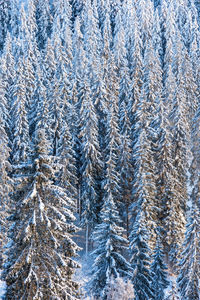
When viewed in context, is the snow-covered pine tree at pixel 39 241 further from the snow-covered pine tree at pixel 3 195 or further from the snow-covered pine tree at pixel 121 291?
the snow-covered pine tree at pixel 3 195

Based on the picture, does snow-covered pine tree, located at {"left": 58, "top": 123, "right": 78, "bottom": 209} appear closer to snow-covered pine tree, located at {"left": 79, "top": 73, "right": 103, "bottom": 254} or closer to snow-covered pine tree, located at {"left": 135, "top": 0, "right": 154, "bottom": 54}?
snow-covered pine tree, located at {"left": 79, "top": 73, "right": 103, "bottom": 254}

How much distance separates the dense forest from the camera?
48.0 feet

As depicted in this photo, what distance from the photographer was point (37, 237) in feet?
46.6

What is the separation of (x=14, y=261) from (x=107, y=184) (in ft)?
77.4

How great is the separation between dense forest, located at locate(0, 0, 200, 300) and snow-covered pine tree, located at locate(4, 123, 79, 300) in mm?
46

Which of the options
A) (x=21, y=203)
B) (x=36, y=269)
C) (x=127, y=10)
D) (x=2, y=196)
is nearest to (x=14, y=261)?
(x=36, y=269)

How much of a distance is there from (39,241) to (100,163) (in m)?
27.5

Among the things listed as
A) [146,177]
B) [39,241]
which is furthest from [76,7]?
[39,241]

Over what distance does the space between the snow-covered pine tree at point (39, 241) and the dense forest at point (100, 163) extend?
46mm

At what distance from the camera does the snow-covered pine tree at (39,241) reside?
45.2 ft

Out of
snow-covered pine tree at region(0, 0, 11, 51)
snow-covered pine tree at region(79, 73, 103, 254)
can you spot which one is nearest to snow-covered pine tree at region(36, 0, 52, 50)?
snow-covered pine tree at region(0, 0, 11, 51)

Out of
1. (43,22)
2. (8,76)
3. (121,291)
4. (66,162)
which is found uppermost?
(43,22)

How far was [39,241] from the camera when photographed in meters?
14.3

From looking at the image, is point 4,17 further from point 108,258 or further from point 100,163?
point 108,258
